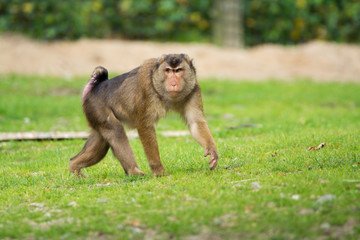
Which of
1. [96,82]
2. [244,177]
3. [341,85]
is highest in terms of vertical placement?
[96,82]

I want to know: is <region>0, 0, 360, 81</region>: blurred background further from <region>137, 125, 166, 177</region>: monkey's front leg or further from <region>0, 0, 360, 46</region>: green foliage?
<region>137, 125, 166, 177</region>: monkey's front leg

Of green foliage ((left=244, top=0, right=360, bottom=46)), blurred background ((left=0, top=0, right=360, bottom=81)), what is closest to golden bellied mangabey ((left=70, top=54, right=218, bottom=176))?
blurred background ((left=0, top=0, right=360, bottom=81))

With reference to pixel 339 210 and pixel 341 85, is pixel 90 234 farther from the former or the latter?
pixel 341 85

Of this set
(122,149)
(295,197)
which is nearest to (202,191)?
(295,197)

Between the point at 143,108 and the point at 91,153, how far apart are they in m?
1.24

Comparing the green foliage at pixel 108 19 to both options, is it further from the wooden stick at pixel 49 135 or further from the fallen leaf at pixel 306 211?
the fallen leaf at pixel 306 211

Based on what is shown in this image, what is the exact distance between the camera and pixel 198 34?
27.2m

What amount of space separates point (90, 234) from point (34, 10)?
18775 millimetres

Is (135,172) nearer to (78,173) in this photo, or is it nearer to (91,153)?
(91,153)

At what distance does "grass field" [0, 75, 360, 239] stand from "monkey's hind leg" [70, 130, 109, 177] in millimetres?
200

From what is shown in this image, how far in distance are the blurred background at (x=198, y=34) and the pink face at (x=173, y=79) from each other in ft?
48.3

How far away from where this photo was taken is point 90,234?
6230mm

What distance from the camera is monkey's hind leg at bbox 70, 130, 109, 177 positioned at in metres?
9.05

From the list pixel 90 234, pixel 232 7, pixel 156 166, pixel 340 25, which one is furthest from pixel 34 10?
pixel 90 234
